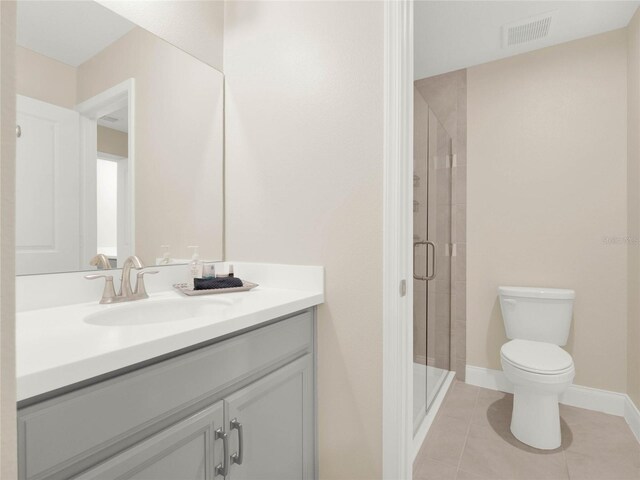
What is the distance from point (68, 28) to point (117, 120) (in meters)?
Result: 0.31

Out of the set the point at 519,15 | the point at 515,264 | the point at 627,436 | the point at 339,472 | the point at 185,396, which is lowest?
the point at 627,436

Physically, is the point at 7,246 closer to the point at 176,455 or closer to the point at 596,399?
the point at 176,455

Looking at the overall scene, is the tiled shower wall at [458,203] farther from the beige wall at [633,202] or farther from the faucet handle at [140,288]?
the faucet handle at [140,288]

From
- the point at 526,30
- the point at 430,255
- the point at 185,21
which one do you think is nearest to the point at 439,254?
the point at 430,255

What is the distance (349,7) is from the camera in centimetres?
134

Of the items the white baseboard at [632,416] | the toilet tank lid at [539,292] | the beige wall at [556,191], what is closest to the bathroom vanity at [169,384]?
the toilet tank lid at [539,292]

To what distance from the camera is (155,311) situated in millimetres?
1242

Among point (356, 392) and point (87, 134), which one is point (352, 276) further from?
point (87, 134)

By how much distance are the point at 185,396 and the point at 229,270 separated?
832 mm

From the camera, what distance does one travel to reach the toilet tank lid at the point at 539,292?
2207 millimetres

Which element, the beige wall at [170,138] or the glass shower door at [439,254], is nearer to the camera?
the beige wall at [170,138]

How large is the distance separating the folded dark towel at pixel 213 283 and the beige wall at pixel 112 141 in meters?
0.56

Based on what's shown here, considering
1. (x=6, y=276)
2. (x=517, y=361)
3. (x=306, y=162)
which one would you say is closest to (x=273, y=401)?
(x=306, y=162)

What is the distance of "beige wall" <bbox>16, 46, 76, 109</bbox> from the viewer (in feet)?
3.51
